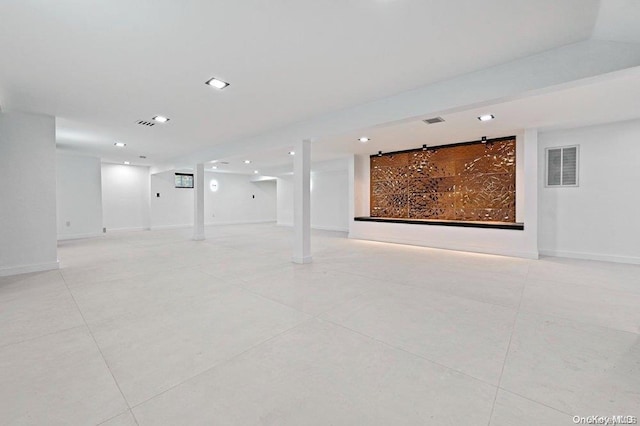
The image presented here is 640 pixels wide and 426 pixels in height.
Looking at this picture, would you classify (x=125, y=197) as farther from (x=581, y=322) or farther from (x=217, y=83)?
(x=581, y=322)

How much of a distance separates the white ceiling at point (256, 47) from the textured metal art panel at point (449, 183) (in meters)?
4.08

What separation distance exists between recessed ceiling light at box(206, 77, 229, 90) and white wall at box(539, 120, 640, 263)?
6.49 m

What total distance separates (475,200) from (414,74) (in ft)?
15.2

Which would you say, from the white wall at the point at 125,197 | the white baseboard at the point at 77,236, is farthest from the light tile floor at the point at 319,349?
the white wall at the point at 125,197

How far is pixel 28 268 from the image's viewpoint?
15.3ft

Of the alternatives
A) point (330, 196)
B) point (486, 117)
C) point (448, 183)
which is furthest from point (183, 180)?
point (486, 117)

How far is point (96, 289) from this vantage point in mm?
3668

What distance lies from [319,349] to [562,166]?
6.56 metres

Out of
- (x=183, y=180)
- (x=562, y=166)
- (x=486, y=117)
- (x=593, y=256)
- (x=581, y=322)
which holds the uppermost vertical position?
(x=486, y=117)

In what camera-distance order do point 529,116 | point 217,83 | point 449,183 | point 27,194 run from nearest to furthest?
1. point 217,83
2. point 27,194
3. point 529,116
4. point 449,183

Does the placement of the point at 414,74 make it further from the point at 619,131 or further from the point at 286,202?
the point at 286,202

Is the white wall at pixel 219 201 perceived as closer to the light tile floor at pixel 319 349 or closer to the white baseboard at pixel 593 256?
the light tile floor at pixel 319 349

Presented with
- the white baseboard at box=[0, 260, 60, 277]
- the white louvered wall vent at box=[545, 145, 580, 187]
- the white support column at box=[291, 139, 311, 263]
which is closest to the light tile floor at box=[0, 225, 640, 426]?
the white baseboard at box=[0, 260, 60, 277]

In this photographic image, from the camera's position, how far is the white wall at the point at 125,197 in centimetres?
1031
